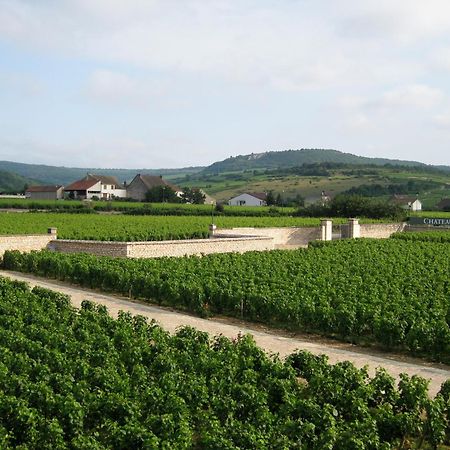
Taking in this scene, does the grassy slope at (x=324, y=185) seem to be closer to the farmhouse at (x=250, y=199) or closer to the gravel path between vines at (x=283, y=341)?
the farmhouse at (x=250, y=199)

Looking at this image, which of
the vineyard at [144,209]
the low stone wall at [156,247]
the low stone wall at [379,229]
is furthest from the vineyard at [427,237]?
the vineyard at [144,209]

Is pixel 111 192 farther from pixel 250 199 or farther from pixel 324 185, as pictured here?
pixel 324 185

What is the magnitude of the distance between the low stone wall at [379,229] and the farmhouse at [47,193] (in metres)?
79.2

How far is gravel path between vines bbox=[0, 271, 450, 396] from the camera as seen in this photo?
14219 millimetres

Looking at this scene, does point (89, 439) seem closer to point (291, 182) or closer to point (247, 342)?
point (247, 342)

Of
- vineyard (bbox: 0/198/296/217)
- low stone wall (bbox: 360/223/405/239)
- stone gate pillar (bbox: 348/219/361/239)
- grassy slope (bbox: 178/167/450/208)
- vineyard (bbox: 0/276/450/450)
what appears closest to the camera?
vineyard (bbox: 0/276/450/450)

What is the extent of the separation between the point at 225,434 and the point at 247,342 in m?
4.68

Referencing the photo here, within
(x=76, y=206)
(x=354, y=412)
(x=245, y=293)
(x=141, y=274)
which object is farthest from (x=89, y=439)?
(x=76, y=206)

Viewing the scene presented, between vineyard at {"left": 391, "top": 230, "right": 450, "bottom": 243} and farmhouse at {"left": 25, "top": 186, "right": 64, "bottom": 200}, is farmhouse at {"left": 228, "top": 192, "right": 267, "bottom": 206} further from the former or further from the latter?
vineyard at {"left": 391, "top": 230, "right": 450, "bottom": 243}

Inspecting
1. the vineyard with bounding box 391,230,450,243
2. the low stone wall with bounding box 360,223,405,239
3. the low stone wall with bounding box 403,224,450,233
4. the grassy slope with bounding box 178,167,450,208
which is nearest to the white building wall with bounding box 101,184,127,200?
the grassy slope with bounding box 178,167,450,208

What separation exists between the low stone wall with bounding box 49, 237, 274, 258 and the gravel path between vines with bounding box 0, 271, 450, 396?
8239mm

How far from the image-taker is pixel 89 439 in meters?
8.59

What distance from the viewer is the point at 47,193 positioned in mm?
123562

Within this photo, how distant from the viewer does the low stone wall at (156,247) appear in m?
31.2
